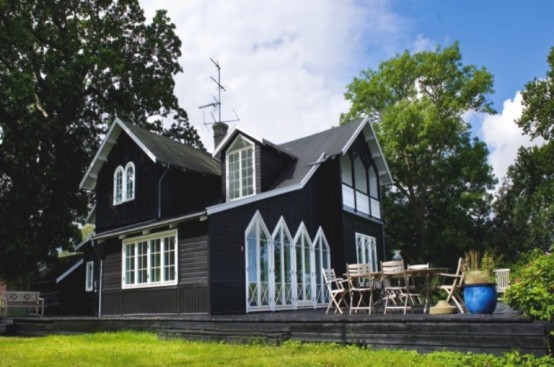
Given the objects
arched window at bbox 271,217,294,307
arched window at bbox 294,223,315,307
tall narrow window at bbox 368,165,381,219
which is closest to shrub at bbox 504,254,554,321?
arched window at bbox 271,217,294,307

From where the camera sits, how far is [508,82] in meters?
28.4

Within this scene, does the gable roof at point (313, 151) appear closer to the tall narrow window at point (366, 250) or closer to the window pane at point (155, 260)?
the window pane at point (155, 260)

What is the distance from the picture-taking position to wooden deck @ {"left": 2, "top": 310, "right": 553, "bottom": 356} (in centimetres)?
714

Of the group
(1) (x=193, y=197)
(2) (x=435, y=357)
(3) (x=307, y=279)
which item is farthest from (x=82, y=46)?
(2) (x=435, y=357)

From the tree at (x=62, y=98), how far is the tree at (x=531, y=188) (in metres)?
16.1

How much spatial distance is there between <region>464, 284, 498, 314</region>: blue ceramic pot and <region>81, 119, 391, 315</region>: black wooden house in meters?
6.10

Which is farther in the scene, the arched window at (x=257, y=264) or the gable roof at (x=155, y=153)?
the gable roof at (x=155, y=153)

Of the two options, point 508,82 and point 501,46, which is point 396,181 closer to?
point 508,82

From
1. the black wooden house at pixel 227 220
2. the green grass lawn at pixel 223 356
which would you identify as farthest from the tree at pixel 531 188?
the green grass lawn at pixel 223 356

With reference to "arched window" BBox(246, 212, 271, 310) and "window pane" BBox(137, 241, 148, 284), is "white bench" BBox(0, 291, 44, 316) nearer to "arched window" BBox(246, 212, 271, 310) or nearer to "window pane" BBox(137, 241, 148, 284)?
"window pane" BBox(137, 241, 148, 284)

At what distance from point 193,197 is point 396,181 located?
16936 mm

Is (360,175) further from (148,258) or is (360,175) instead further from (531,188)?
(531,188)

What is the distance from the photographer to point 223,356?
812 centimetres

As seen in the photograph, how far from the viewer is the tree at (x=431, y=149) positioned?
94.6ft
